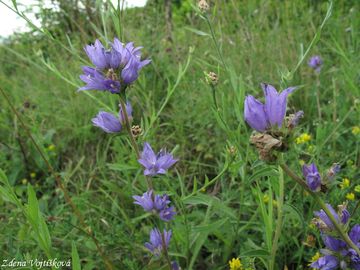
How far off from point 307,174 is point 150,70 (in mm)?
2314

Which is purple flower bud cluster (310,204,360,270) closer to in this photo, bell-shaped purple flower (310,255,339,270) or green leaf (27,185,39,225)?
bell-shaped purple flower (310,255,339,270)

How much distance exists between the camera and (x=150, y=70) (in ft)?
10.3

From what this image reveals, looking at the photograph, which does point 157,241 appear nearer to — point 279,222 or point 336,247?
point 279,222

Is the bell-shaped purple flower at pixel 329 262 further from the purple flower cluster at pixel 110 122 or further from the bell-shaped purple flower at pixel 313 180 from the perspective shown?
the purple flower cluster at pixel 110 122

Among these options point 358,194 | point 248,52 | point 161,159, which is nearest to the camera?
point 161,159

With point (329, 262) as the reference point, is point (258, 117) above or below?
above

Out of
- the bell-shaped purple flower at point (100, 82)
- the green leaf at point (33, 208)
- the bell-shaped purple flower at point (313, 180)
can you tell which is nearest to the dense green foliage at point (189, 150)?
the green leaf at point (33, 208)

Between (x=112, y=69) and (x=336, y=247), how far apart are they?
2.35 ft

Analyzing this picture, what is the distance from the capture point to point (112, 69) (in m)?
1.15

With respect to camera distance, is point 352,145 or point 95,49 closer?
point 95,49

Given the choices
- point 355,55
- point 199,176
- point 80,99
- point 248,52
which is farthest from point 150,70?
point 355,55

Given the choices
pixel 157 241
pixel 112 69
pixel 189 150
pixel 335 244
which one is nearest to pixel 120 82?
pixel 112 69

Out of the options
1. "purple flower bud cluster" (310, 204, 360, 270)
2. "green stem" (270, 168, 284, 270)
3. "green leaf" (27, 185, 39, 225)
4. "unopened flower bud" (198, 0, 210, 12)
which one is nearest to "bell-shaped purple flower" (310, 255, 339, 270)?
"purple flower bud cluster" (310, 204, 360, 270)

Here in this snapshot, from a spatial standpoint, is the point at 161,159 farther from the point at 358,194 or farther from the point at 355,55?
the point at 355,55
